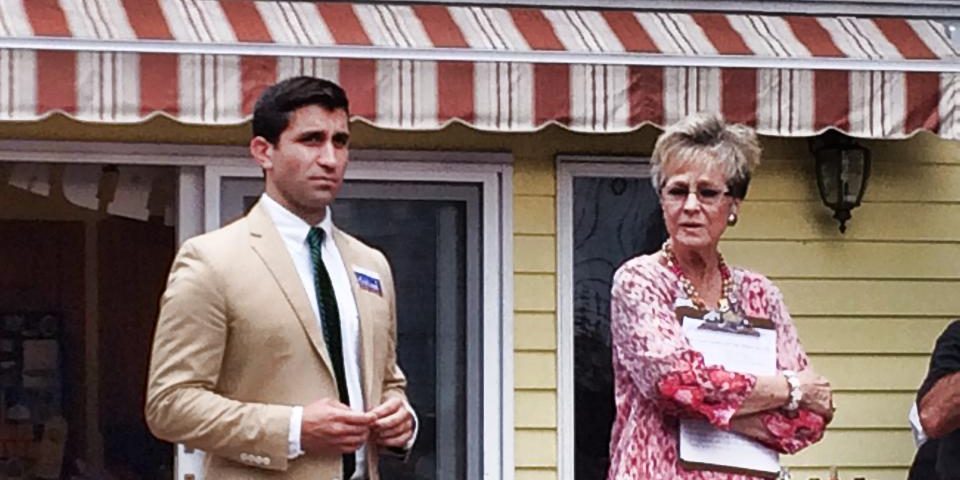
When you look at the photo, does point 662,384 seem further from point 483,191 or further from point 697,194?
point 483,191

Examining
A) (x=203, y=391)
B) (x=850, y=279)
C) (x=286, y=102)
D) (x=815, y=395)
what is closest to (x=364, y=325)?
→ (x=203, y=391)

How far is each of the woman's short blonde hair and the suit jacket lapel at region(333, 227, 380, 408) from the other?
2.38 ft

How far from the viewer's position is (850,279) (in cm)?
674

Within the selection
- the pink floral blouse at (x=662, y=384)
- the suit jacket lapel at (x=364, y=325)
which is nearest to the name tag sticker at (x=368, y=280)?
the suit jacket lapel at (x=364, y=325)

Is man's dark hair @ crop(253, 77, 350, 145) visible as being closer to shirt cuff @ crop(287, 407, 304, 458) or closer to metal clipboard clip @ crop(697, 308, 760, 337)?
shirt cuff @ crop(287, 407, 304, 458)

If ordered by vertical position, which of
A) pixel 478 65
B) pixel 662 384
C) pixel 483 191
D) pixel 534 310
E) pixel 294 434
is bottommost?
pixel 294 434

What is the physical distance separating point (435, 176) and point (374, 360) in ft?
9.22

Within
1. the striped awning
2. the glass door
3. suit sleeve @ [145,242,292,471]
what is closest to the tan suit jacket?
suit sleeve @ [145,242,292,471]

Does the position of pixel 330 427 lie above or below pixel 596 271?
below

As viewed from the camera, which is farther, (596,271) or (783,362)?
(596,271)

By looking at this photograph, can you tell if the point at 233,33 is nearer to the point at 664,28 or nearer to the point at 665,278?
the point at 664,28

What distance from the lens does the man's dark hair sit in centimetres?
363

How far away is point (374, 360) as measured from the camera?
369cm

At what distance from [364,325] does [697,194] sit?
0.80 metres
